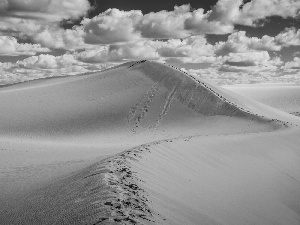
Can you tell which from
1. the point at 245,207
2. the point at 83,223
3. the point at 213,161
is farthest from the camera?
the point at 213,161

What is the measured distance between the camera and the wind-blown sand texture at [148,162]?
21.2ft

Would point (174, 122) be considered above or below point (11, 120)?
above

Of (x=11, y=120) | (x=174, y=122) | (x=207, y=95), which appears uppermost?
(x=207, y=95)

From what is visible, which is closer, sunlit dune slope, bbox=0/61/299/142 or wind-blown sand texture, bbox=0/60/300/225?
wind-blown sand texture, bbox=0/60/300/225

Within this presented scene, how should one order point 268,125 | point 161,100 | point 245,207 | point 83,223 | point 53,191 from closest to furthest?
point 83,223 → point 53,191 → point 245,207 → point 268,125 → point 161,100

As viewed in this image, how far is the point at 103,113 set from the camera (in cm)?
2617

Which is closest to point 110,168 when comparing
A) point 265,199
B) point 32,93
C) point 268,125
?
point 265,199

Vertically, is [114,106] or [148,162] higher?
[148,162]

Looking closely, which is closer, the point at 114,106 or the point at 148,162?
the point at 148,162

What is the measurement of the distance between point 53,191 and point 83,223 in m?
2.54

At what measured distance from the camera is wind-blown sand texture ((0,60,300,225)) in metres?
6.48

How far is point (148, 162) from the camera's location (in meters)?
9.36

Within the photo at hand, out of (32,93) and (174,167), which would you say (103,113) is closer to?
(32,93)

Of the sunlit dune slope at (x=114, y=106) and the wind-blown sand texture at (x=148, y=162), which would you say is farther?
the sunlit dune slope at (x=114, y=106)
